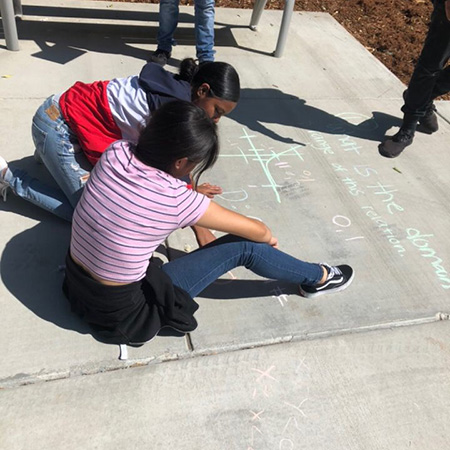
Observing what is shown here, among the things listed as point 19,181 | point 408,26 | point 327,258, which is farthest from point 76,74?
point 408,26

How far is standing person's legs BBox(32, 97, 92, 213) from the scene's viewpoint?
2.61m

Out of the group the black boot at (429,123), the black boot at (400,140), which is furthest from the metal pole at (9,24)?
the black boot at (429,123)

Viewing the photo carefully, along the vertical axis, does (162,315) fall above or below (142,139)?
below

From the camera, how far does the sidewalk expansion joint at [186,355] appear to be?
2.01 meters

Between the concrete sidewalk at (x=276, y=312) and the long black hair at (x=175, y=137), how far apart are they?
916 mm

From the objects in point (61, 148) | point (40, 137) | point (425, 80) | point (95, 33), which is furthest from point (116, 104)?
point (95, 33)

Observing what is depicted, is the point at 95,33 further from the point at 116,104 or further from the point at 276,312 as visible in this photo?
the point at 276,312

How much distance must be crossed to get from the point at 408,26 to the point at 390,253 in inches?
185

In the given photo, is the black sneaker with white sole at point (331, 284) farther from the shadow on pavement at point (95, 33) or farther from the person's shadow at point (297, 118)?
the shadow on pavement at point (95, 33)

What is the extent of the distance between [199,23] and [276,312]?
10.2ft

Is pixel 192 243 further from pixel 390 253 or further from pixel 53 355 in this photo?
pixel 390 253

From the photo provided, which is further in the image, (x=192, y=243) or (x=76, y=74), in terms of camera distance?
(x=76, y=74)

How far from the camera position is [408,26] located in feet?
21.0

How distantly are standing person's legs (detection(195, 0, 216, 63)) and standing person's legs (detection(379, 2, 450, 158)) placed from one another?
6.13 feet
